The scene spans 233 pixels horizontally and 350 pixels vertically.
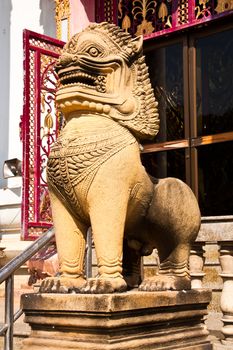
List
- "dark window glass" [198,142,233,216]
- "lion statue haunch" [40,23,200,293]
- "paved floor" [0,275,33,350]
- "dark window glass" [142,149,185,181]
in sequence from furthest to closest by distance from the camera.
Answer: "dark window glass" [142,149,185,181] < "dark window glass" [198,142,233,216] < "paved floor" [0,275,33,350] < "lion statue haunch" [40,23,200,293]

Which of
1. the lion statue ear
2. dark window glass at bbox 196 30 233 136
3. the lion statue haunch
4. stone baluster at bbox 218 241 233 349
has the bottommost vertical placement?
stone baluster at bbox 218 241 233 349

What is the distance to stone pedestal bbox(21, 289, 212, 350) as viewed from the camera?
8.22ft

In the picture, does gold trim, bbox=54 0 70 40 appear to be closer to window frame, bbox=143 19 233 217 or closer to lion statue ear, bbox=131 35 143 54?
window frame, bbox=143 19 233 217

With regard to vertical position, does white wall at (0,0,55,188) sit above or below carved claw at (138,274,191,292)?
above

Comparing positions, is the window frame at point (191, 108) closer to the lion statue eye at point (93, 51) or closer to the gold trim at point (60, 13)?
the gold trim at point (60, 13)

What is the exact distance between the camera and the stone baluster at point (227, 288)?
3.54 metres

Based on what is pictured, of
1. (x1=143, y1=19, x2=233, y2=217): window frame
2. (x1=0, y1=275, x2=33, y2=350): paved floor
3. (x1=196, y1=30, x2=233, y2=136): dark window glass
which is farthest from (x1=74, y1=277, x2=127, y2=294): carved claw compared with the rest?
(x1=196, y1=30, x2=233, y2=136): dark window glass

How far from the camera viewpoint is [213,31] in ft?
22.1

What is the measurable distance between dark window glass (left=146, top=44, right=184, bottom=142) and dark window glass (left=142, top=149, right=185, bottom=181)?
186 mm

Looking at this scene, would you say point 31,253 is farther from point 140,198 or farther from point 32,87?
point 32,87

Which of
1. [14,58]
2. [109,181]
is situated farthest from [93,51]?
[14,58]

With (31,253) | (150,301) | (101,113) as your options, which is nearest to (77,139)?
(101,113)

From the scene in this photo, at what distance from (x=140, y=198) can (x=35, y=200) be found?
3.69 metres

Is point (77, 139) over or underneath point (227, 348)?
over
